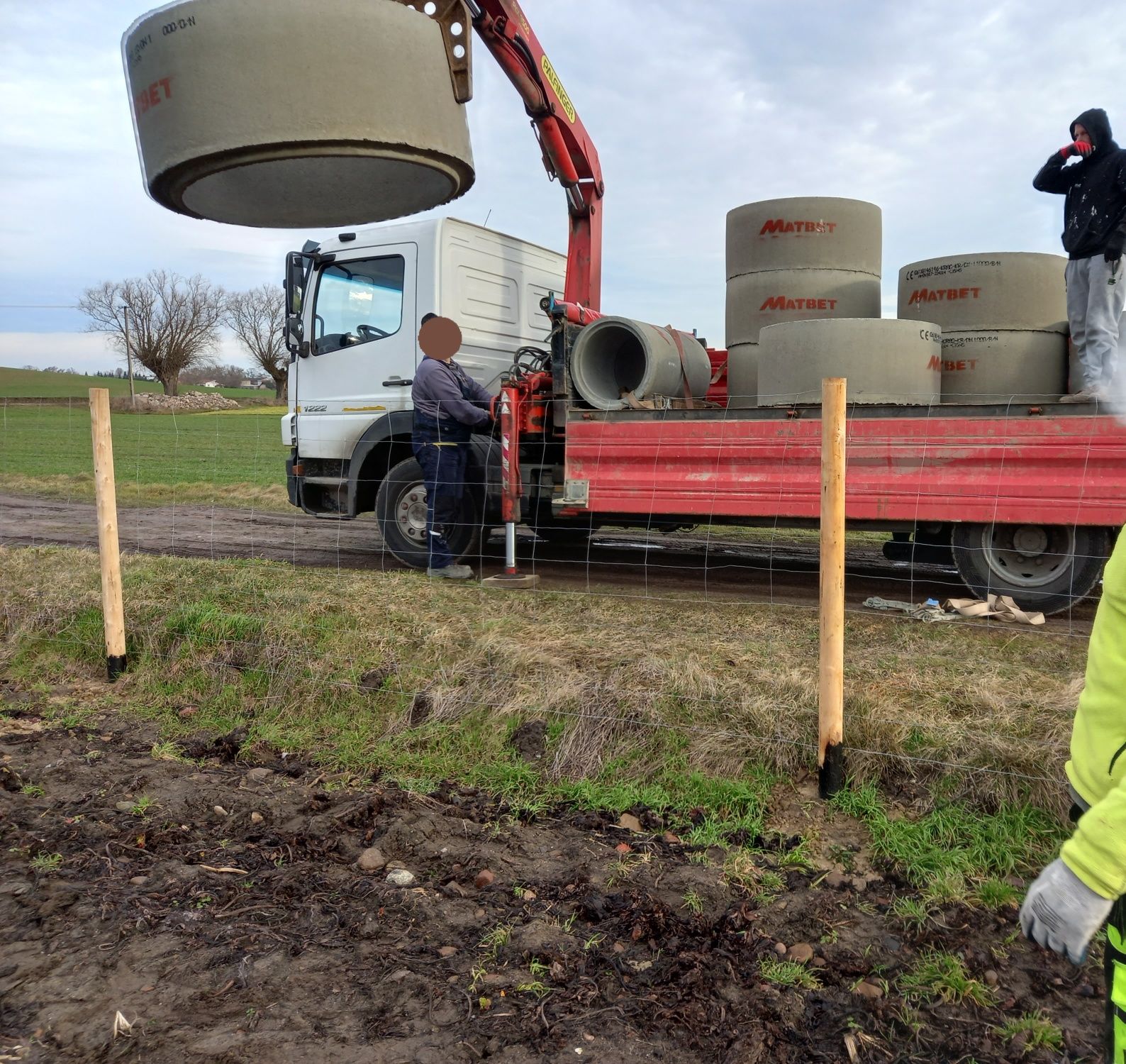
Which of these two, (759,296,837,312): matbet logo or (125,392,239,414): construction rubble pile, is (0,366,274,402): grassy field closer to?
(125,392,239,414): construction rubble pile

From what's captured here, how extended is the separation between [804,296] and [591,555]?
320 centimetres

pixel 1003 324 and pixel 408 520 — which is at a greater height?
pixel 1003 324


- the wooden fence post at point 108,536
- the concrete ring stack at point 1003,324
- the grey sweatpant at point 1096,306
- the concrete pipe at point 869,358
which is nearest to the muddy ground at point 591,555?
the concrete pipe at point 869,358

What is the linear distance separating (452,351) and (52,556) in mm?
3550

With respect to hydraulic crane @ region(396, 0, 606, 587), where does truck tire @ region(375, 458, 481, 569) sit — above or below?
below

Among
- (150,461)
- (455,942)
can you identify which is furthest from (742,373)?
(150,461)

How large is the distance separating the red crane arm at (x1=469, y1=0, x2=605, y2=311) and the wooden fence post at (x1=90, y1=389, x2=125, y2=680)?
3.90 metres

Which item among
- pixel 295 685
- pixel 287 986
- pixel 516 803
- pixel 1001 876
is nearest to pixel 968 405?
pixel 1001 876

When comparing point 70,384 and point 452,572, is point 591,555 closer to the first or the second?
point 452,572

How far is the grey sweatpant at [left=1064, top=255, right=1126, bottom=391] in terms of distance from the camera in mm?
5648

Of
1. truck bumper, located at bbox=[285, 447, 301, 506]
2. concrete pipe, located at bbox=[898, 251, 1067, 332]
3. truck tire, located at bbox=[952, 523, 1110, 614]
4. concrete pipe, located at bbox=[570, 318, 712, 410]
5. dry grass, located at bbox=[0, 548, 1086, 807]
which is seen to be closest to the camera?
dry grass, located at bbox=[0, 548, 1086, 807]

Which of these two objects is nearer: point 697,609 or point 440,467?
point 697,609

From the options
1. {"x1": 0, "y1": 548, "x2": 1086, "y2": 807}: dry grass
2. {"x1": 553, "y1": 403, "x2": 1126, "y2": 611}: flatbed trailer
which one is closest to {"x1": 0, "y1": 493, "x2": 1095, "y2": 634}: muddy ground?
{"x1": 553, "y1": 403, "x2": 1126, "y2": 611}: flatbed trailer

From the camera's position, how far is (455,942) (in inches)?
111
